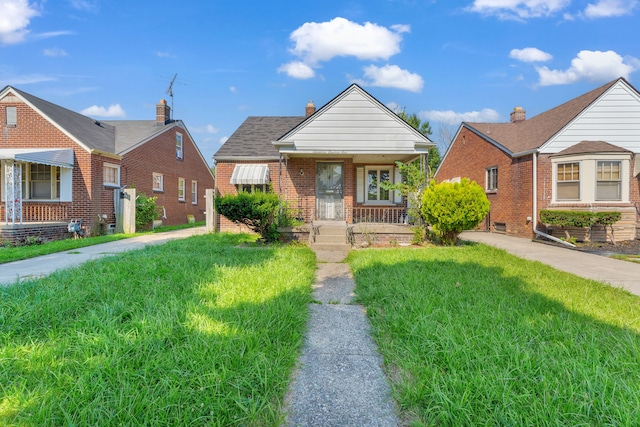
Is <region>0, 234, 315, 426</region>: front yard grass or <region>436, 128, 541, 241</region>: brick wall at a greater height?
<region>436, 128, 541, 241</region>: brick wall

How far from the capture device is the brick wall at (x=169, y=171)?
52.3ft

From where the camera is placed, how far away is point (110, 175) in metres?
14.5

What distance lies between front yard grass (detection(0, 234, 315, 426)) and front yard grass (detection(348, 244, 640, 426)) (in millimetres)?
1113

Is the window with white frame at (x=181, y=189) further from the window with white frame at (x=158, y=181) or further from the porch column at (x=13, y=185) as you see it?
the porch column at (x=13, y=185)

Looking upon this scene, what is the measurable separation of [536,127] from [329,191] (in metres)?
10.6

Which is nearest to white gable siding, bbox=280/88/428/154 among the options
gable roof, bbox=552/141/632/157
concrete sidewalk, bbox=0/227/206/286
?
gable roof, bbox=552/141/632/157

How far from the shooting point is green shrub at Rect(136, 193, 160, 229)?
1492 cm

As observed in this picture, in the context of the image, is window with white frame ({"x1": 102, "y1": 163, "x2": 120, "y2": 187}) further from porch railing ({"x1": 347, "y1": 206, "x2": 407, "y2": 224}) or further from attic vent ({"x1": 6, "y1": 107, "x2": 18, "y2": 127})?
porch railing ({"x1": 347, "y1": 206, "x2": 407, "y2": 224})

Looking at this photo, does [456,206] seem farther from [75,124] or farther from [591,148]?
[75,124]

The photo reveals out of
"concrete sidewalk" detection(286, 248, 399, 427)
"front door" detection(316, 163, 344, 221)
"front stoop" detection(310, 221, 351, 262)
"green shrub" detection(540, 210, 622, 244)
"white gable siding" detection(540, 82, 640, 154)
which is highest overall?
"white gable siding" detection(540, 82, 640, 154)

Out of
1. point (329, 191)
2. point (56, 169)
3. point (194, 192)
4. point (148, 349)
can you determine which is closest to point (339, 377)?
point (148, 349)

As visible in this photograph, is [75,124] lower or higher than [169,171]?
higher

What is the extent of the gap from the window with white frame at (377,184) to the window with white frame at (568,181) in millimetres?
6787

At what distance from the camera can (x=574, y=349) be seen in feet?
9.68
